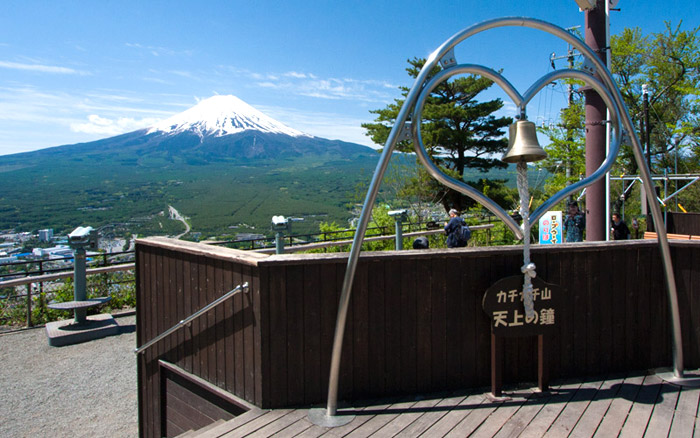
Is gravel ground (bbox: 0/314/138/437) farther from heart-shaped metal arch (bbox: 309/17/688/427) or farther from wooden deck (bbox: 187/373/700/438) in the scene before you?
heart-shaped metal arch (bbox: 309/17/688/427)

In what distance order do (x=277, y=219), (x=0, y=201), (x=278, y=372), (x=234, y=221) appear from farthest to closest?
1. (x=0, y=201)
2. (x=234, y=221)
3. (x=277, y=219)
4. (x=278, y=372)

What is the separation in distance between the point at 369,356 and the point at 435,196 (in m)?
19.4

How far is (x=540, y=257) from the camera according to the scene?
3.80 metres

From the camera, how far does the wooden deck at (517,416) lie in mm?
3096

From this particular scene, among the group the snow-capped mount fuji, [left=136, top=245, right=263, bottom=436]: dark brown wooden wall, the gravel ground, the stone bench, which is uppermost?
the snow-capped mount fuji

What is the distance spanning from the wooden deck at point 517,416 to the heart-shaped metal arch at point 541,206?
0.20 metres

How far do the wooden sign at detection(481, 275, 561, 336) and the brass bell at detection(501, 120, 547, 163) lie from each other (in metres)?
0.91

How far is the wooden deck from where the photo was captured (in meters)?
3.10

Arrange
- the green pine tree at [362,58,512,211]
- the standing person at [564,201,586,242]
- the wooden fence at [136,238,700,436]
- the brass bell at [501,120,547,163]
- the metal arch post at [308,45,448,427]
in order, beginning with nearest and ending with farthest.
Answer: the metal arch post at [308,45,448,427] < the brass bell at [501,120,547,163] < the wooden fence at [136,238,700,436] < the standing person at [564,201,586,242] < the green pine tree at [362,58,512,211]

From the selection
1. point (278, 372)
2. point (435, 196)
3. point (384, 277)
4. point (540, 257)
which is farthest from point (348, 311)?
point (435, 196)

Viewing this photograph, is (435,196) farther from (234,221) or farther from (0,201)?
(0,201)

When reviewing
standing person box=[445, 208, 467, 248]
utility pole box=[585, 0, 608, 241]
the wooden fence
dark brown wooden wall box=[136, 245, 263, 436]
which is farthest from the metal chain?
utility pole box=[585, 0, 608, 241]

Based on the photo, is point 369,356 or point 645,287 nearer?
point 369,356

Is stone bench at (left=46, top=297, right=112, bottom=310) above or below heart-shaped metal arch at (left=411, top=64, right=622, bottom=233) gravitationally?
below
